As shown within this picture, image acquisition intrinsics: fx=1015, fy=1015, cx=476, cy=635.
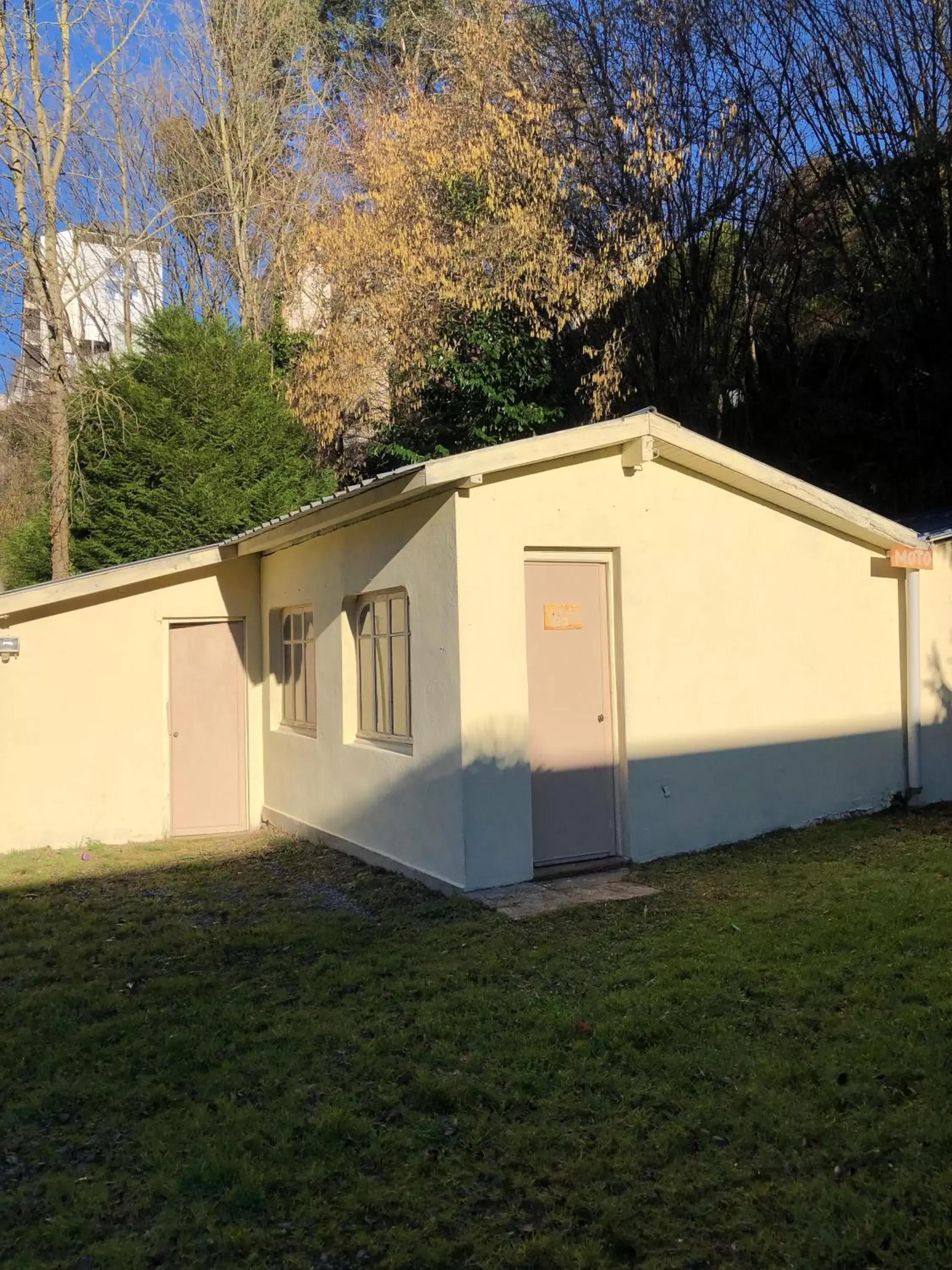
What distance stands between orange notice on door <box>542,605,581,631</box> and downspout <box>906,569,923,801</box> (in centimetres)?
349

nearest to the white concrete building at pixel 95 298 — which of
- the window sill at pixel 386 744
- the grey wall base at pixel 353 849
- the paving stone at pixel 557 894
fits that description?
the grey wall base at pixel 353 849

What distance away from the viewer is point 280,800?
1073 centimetres

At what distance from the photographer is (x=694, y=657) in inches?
324

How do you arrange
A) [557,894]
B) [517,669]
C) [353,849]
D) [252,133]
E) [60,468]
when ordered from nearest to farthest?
[557,894]
[517,669]
[353,849]
[60,468]
[252,133]

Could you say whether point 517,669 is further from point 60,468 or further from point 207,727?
point 60,468

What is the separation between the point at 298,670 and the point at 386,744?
247cm

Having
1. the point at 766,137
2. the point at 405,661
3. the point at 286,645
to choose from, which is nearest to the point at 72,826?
the point at 286,645

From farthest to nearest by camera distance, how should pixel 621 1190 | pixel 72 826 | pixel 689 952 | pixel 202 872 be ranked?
pixel 72 826, pixel 202 872, pixel 689 952, pixel 621 1190

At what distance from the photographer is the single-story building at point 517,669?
7254mm

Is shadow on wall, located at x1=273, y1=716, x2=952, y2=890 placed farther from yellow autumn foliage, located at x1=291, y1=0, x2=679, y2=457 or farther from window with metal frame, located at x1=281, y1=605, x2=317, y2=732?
yellow autumn foliage, located at x1=291, y1=0, x2=679, y2=457

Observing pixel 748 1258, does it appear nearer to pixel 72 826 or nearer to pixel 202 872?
pixel 202 872

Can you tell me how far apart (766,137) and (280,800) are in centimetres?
1348

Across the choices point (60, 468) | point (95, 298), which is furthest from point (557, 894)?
point (95, 298)

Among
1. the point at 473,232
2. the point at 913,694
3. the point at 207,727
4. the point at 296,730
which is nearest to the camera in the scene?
the point at 913,694
